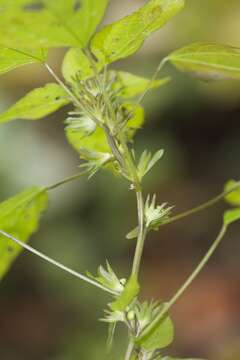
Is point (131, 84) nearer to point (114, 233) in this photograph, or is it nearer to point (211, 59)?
point (211, 59)

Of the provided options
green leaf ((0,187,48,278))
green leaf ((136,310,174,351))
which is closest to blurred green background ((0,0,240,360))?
green leaf ((0,187,48,278))

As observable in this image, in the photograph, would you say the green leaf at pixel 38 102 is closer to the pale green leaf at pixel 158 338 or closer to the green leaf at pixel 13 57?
the green leaf at pixel 13 57

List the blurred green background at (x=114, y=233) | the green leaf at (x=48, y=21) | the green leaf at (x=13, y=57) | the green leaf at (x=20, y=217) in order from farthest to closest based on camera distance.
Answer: the blurred green background at (x=114, y=233) < the green leaf at (x=20, y=217) < the green leaf at (x=13, y=57) < the green leaf at (x=48, y=21)

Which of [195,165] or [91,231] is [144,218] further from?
[195,165]

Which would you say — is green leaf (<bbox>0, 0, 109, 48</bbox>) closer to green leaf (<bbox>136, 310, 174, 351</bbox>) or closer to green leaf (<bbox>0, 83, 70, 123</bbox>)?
green leaf (<bbox>0, 83, 70, 123</bbox>)

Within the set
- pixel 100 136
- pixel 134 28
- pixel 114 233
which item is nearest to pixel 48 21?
pixel 134 28

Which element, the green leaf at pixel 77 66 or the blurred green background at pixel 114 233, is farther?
the blurred green background at pixel 114 233

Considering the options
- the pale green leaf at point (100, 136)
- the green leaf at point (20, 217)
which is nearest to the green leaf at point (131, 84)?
the pale green leaf at point (100, 136)
